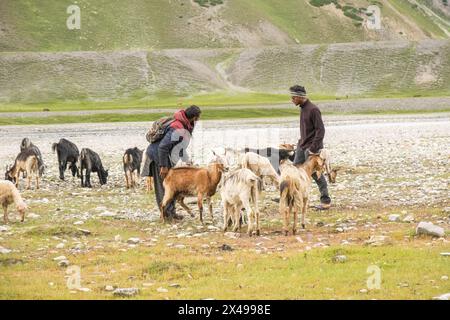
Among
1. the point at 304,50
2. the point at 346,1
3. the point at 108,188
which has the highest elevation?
the point at 346,1

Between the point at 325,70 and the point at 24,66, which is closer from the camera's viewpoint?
the point at 24,66

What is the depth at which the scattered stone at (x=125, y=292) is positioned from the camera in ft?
32.8

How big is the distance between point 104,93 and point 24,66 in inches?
510

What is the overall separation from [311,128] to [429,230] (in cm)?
456

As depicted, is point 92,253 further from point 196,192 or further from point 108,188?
point 108,188

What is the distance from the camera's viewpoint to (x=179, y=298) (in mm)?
9820

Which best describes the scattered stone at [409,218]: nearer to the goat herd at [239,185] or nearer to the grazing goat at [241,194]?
the goat herd at [239,185]

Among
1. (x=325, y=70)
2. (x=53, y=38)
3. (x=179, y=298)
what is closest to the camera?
(x=179, y=298)

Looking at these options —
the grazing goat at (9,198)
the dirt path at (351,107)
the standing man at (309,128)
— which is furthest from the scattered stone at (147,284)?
the dirt path at (351,107)

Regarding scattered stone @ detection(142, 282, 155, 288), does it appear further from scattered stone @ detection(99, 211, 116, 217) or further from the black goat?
the black goat

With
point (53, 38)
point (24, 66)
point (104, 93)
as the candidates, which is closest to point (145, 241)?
point (104, 93)

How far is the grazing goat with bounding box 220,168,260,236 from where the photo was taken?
574 inches

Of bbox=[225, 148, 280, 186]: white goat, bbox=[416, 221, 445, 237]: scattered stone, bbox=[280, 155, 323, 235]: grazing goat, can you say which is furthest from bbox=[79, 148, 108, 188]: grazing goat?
bbox=[416, 221, 445, 237]: scattered stone

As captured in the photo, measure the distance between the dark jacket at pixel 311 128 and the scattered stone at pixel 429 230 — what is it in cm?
398
